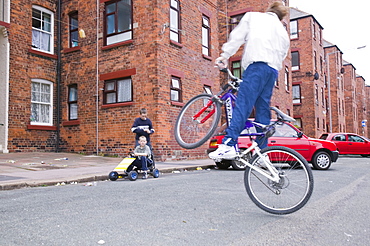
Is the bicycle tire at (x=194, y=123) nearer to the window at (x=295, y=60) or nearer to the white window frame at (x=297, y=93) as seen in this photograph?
the white window frame at (x=297, y=93)

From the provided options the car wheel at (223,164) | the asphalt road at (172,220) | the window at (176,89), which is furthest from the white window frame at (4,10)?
the asphalt road at (172,220)

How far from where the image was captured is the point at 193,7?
16.4m

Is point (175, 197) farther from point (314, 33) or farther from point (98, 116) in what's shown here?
point (314, 33)

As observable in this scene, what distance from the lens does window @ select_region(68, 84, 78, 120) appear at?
16559 millimetres

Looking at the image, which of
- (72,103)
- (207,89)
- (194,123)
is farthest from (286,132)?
(72,103)

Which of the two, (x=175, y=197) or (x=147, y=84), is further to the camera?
(x=147, y=84)

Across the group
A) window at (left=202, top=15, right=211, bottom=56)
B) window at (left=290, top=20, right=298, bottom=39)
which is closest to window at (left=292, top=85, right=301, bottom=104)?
window at (left=290, top=20, right=298, bottom=39)

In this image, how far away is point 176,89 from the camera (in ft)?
48.8

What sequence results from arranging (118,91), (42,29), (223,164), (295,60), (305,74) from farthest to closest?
(295,60) → (305,74) → (42,29) → (118,91) → (223,164)

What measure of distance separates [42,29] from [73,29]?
1455 millimetres

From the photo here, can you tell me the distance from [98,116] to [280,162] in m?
12.6

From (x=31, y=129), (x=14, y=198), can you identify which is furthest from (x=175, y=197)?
(x=31, y=129)

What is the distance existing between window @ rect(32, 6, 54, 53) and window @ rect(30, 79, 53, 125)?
1.73 metres

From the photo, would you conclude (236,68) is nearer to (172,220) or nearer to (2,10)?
(2,10)
